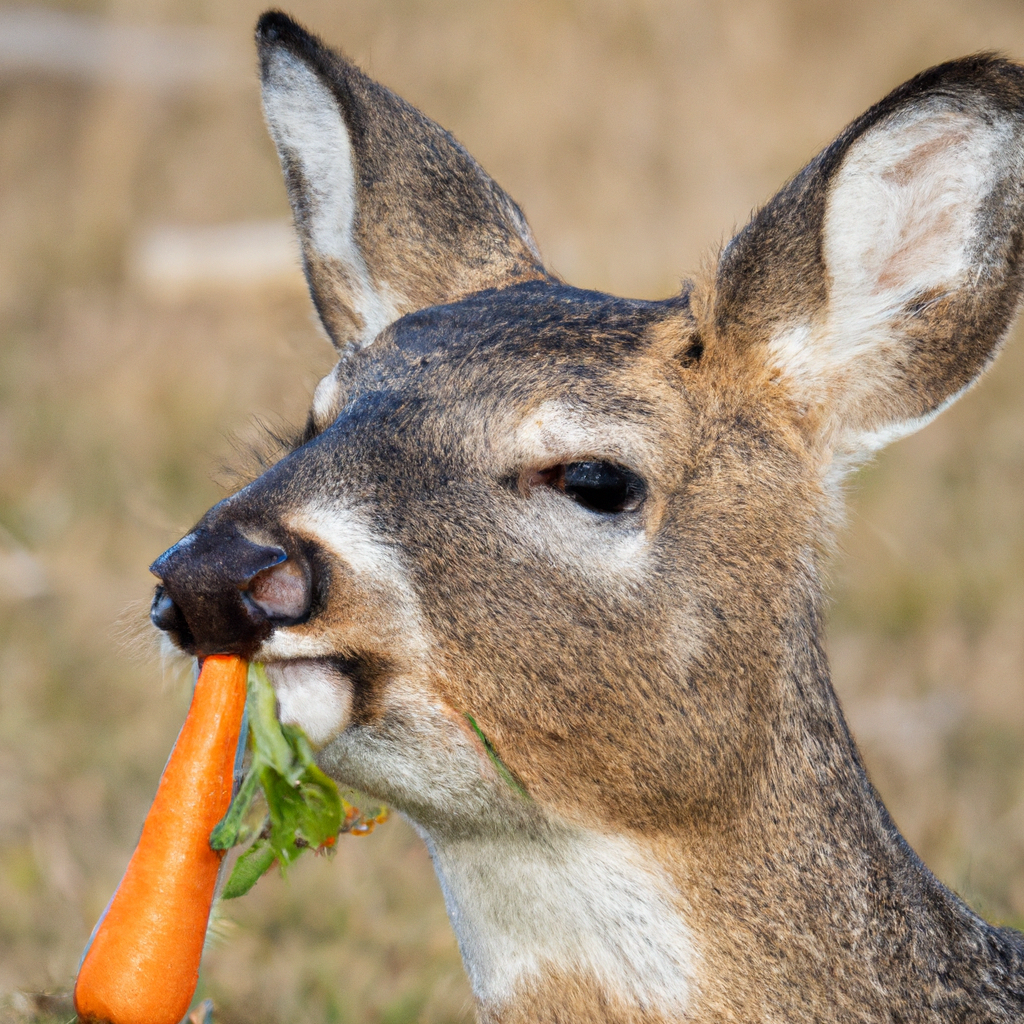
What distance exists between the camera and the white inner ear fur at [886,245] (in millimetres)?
2783

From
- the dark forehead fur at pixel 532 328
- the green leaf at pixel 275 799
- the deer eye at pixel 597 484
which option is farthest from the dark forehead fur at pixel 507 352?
the green leaf at pixel 275 799

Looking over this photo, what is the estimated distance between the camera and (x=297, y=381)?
775cm

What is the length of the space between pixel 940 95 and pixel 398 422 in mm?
1165

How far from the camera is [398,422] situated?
A: 2.74 metres

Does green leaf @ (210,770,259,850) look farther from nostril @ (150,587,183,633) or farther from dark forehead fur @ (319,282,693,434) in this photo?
dark forehead fur @ (319,282,693,434)

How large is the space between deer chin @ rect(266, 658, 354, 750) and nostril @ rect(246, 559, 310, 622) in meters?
0.10

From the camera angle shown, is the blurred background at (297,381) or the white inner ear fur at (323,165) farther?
the blurred background at (297,381)

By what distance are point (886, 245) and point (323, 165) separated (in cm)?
140

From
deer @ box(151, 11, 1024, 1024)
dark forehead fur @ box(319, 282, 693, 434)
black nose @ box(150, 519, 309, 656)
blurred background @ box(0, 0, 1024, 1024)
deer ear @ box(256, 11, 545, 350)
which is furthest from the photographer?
blurred background @ box(0, 0, 1024, 1024)

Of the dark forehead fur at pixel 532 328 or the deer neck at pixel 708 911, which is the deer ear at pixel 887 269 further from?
the deer neck at pixel 708 911

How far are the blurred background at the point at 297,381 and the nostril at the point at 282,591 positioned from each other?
1.61 feet

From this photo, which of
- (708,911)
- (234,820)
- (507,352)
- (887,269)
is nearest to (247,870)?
(234,820)

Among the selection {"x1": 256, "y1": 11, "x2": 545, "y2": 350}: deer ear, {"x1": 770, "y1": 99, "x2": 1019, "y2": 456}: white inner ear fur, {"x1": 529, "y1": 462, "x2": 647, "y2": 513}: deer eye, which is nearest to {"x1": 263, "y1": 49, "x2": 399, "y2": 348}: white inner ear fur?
{"x1": 256, "y1": 11, "x2": 545, "y2": 350}: deer ear

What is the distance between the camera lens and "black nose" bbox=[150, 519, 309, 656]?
7.41 ft
